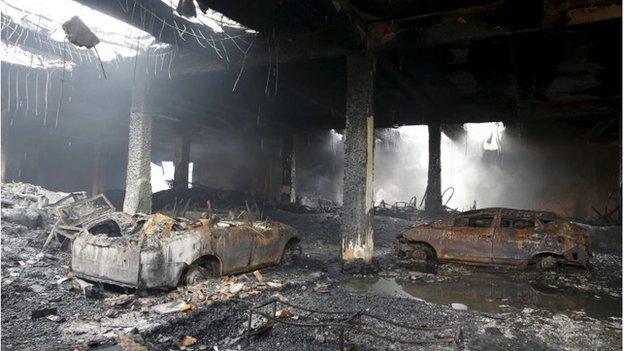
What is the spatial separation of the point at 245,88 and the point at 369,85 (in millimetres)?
5477

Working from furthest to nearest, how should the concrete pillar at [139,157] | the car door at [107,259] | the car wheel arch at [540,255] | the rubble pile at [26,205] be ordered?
the rubble pile at [26,205] < the concrete pillar at [139,157] < the car wheel arch at [540,255] < the car door at [107,259]

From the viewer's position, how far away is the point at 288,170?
17.9m

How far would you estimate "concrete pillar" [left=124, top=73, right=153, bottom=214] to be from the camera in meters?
10.1

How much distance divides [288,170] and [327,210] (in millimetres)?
3284

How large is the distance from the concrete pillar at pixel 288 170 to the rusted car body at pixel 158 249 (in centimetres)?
1062

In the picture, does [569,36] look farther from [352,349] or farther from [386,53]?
[352,349]

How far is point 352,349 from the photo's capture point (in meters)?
3.92

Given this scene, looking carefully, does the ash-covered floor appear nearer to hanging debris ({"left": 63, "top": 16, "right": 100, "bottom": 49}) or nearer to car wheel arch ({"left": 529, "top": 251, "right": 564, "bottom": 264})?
car wheel arch ({"left": 529, "top": 251, "right": 564, "bottom": 264})

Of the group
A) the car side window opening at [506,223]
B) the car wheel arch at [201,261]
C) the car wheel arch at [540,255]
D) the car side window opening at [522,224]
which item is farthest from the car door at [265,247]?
the car wheel arch at [540,255]

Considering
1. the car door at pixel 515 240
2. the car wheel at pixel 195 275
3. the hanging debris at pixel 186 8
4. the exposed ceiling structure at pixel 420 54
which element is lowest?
the car wheel at pixel 195 275

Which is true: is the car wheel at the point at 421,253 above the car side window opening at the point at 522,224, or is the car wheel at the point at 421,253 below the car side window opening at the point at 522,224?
below

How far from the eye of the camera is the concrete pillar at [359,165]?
26.5 feet

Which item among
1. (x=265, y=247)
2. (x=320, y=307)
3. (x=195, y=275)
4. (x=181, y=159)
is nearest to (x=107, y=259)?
(x=195, y=275)

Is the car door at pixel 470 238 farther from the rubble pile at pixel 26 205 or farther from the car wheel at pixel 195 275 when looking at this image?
the rubble pile at pixel 26 205
